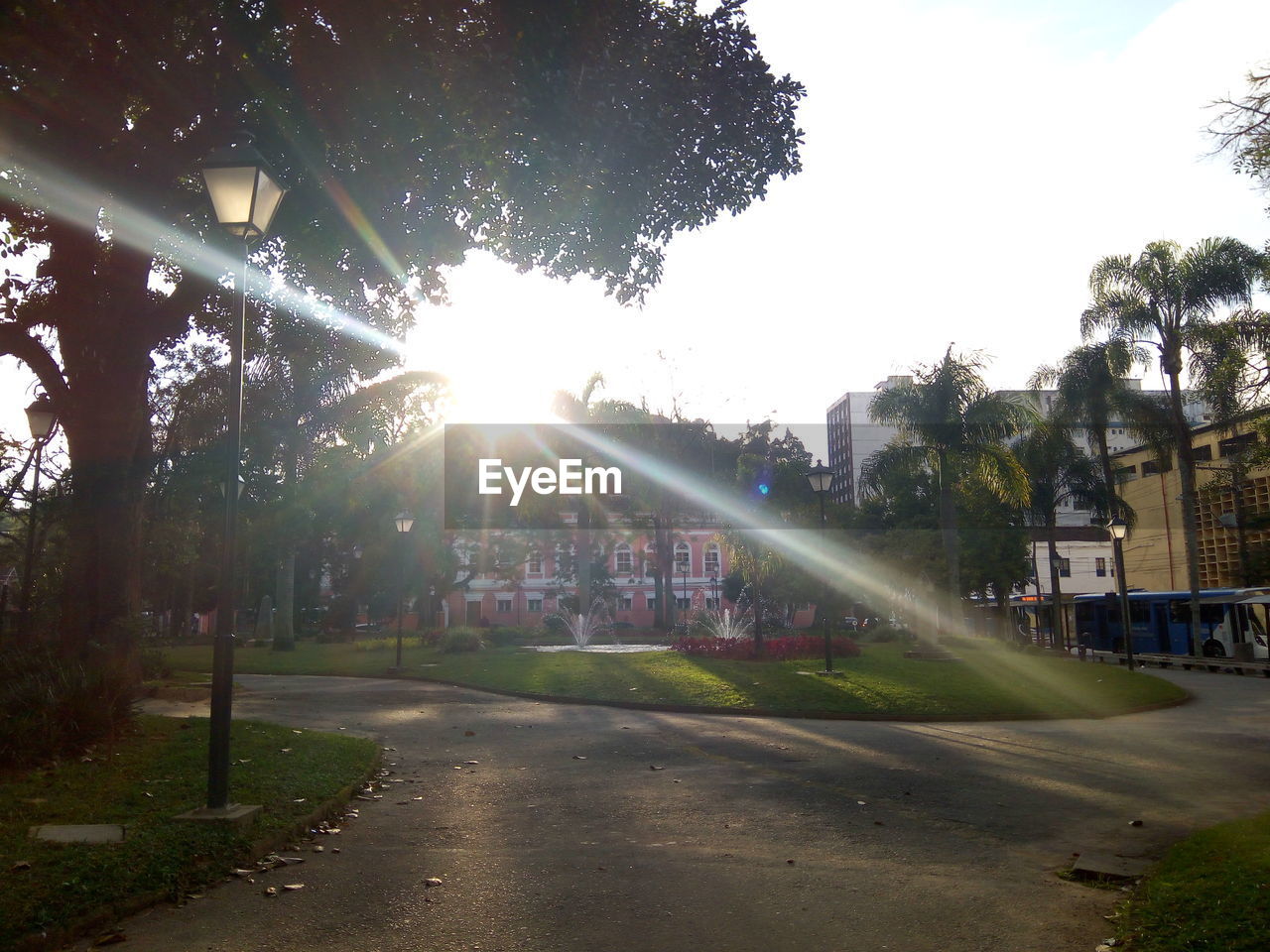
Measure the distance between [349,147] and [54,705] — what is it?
6.93 m

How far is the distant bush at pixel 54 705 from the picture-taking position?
821cm

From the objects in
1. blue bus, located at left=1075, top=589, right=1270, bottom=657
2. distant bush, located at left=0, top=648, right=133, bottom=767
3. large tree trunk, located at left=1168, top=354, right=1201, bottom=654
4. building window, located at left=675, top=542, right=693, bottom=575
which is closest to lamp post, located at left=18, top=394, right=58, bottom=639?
distant bush, located at left=0, top=648, right=133, bottom=767

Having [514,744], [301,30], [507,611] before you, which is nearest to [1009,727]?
[514,744]

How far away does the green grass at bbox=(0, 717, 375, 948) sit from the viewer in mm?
4938

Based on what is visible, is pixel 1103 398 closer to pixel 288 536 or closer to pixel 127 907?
pixel 288 536

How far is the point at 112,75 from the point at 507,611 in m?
65.0

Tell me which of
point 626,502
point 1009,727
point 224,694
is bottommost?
point 1009,727

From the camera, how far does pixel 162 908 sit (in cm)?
511

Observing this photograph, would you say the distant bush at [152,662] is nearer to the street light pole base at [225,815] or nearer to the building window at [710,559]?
the street light pole base at [225,815]

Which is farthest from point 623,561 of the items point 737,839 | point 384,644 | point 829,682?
point 737,839

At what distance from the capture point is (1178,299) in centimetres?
3216

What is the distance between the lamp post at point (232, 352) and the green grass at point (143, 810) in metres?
0.63

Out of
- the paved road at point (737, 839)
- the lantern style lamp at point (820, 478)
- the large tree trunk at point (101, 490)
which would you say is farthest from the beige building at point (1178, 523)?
the large tree trunk at point (101, 490)

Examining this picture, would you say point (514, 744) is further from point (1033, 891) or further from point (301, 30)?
point (301, 30)
